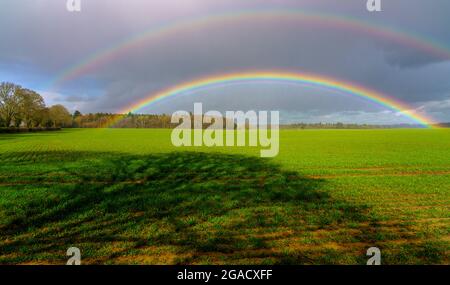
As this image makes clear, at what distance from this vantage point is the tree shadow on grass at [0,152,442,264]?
527cm

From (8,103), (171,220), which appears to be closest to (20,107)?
(8,103)

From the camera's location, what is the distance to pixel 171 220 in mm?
7156

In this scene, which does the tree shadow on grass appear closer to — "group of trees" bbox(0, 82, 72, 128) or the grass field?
the grass field

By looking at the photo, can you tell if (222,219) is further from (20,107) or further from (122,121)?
(122,121)

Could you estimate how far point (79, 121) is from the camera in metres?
176

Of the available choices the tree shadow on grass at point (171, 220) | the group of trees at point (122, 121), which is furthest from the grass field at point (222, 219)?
the group of trees at point (122, 121)

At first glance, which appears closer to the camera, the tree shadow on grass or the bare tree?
the tree shadow on grass

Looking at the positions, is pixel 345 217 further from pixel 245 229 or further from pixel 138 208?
pixel 138 208

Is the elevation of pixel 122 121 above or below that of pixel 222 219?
above

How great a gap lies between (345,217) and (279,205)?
214cm

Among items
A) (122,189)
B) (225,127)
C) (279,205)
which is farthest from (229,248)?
(225,127)

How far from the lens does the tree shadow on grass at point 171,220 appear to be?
17.3 feet

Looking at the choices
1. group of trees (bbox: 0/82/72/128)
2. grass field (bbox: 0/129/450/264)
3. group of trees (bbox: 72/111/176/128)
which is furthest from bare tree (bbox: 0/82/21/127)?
grass field (bbox: 0/129/450/264)

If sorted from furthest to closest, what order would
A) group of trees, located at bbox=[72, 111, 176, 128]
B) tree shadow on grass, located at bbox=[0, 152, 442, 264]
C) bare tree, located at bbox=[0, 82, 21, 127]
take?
1. group of trees, located at bbox=[72, 111, 176, 128]
2. bare tree, located at bbox=[0, 82, 21, 127]
3. tree shadow on grass, located at bbox=[0, 152, 442, 264]
